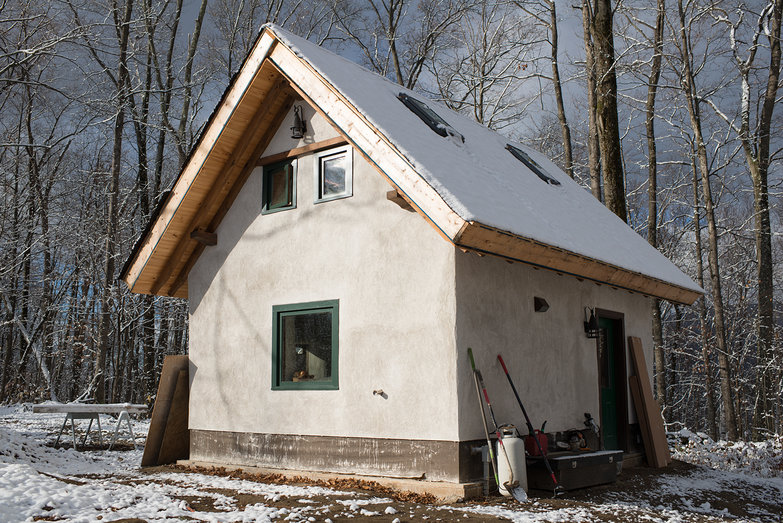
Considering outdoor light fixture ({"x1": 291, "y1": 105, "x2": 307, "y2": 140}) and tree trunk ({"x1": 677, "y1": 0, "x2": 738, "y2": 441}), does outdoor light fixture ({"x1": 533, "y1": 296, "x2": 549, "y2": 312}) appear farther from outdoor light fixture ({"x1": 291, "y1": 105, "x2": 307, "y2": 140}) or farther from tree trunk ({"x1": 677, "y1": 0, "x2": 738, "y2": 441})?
tree trunk ({"x1": 677, "y1": 0, "x2": 738, "y2": 441})

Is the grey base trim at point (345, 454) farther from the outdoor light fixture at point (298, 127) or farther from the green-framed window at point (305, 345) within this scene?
the outdoor light fixture at point (298, 127)

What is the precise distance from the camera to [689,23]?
18.0 metres

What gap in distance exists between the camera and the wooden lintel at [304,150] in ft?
30.1

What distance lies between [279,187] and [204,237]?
1407 mm

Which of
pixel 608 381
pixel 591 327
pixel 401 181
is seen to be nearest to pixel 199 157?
pixel 401 181

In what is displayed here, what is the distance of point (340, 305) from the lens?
8828 millimetres

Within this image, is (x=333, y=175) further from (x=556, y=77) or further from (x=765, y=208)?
(x=556, y=77)

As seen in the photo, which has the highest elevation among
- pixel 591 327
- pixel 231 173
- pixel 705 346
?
pixel 231 173

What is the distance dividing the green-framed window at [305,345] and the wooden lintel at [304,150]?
2.06 m

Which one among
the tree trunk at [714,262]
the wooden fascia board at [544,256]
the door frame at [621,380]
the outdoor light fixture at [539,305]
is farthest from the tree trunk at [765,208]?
the outdoor light fixture at [539,305]

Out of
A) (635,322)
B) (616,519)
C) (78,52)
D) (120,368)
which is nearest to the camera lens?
(616,519)

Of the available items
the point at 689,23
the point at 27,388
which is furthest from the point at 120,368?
the point at 689,23

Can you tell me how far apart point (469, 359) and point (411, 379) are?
2.37 ft

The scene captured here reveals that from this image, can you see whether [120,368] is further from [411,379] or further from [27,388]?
[411,379]
